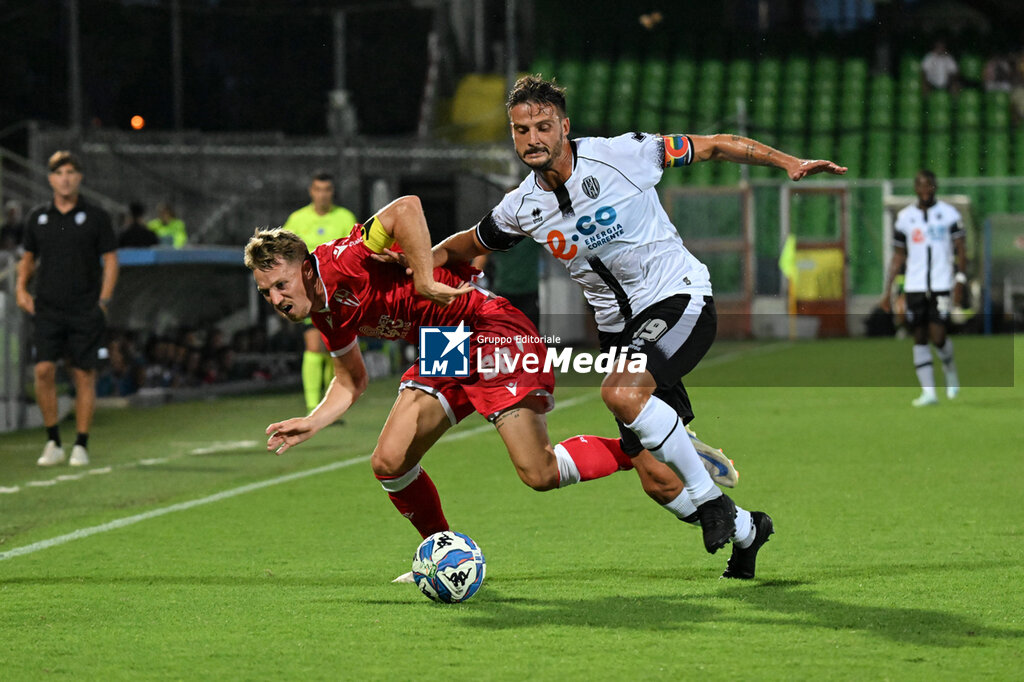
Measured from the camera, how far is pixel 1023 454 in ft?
31.6

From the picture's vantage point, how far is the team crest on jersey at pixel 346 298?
539 cm

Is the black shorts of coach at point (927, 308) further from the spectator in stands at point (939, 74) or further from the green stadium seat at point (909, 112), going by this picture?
the spectator in stands at point (939, 74)

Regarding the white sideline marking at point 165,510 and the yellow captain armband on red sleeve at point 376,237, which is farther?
the white sideline marking at point 165,510

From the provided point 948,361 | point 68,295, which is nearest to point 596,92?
point 948,361

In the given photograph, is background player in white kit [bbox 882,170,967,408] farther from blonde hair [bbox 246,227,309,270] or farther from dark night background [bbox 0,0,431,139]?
dark night background [bbox 0,0,431,139]

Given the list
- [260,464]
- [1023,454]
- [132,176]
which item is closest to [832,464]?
[1023,454]

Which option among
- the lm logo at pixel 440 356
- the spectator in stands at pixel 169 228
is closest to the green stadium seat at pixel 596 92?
the spectator in stands at pixel 169 228

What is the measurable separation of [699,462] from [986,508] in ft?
8.57

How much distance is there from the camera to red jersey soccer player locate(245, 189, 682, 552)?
5.29 meters

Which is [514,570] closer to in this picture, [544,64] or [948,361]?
[948,361]

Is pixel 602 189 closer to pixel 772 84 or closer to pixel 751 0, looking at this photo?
pixel 772 84

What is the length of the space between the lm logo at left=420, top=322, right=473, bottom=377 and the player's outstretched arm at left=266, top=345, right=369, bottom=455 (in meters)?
0.24

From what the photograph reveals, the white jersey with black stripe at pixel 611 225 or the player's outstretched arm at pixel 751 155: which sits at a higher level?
the player's outstretched arm at pixel 751 155

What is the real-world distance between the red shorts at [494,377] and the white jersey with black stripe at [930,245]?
339 inches
